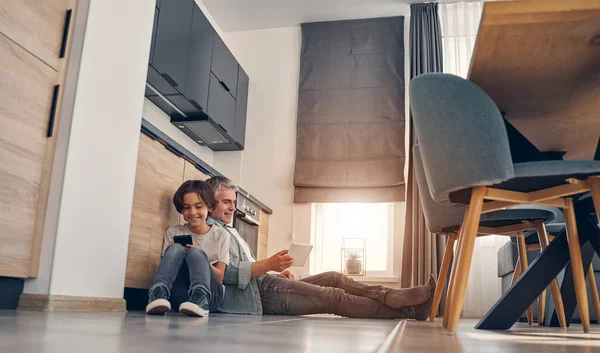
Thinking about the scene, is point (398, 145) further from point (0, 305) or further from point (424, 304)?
point (0, 305)

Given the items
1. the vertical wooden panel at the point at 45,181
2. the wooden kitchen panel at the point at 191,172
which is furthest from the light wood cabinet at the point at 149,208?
the vertical wooden panel at the point at 45,181

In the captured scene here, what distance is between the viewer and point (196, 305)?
1.77 meters

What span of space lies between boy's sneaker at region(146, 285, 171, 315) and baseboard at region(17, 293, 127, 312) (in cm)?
26

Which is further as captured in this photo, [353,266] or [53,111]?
[353,266]

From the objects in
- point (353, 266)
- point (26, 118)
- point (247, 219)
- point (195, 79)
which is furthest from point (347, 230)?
point (26, 118)

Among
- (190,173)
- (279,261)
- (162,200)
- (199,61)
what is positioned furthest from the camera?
(199,61)

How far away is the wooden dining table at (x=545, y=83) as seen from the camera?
1.44m

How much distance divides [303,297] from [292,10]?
127 inches

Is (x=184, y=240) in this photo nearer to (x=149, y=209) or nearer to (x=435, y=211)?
(x=149, y=209)

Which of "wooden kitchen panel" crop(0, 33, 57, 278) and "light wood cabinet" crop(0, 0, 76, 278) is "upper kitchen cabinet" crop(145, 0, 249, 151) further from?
"wooden kitchen panel" crop(0, 33, 57, 278)

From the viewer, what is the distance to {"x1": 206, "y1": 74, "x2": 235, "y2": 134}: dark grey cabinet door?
13.7ft

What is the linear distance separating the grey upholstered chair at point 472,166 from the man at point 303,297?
916 mm

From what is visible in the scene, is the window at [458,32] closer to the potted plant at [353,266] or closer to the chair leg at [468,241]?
the potted plant at [353,266]

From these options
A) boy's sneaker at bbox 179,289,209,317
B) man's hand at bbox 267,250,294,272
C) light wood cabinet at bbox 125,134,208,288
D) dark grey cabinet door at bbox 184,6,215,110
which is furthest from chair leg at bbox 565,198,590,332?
dark grey cabinet door at bbox 184,6,215,110
